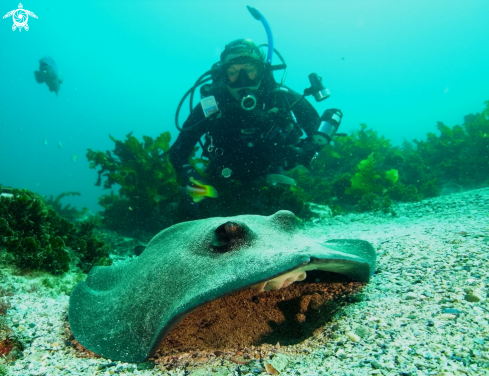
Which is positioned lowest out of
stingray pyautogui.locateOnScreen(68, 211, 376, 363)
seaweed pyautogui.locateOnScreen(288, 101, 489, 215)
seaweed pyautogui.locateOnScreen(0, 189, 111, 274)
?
stingray pyautogui.locateOnScreen(68, 211, 376, 363)

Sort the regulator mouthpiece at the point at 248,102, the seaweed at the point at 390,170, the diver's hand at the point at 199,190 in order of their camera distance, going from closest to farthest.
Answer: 1. the diver's hand at the point at 199,190
2. the regulator mouthpiece at the point at 248,102
3. the seaweed at the point at 390,170

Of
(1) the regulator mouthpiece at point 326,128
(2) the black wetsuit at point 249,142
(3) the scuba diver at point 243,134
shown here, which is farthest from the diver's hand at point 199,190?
(1) the regulator mouthpiece at point 326,128

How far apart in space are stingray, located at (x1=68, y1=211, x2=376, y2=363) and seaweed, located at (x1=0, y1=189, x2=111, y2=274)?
1088 millimetres

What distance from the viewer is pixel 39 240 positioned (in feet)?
11.8

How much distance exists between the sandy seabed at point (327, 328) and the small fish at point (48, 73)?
16.6 metres

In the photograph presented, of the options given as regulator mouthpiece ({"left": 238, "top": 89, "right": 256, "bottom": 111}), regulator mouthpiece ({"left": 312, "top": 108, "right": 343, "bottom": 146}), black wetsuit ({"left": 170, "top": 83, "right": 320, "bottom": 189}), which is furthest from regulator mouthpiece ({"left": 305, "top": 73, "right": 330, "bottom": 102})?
regulator mouthpiece ({"left": 238, "top": 89, "right": 256, "bottom": 111})

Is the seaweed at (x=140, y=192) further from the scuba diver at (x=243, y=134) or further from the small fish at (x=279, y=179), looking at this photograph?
the small fish at (x=279, y=179)

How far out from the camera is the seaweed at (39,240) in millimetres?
3242

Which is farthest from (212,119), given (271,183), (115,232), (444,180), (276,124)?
(444,180)

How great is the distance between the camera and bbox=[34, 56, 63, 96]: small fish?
15.4m

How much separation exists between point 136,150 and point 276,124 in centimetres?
410

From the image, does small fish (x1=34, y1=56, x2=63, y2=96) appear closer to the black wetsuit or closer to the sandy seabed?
the black wetsuit

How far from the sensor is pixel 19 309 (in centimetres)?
246

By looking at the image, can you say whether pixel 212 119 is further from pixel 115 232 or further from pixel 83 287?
pixel 83 287
